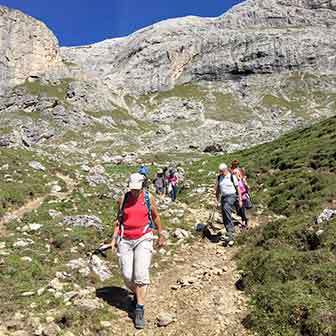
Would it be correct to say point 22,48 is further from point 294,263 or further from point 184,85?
point 294,263

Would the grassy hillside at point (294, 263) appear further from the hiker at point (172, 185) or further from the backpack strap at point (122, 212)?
the hiker at point (172, 185)

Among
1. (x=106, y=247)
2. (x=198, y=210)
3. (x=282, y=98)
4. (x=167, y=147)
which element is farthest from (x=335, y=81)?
(x=106, y=247)

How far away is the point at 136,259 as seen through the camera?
9.23 m

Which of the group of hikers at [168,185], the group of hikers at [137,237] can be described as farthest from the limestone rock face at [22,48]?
the group of hikers at [137,237]

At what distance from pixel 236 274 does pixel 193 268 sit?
1.49m

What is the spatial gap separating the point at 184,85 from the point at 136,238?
15138 cm

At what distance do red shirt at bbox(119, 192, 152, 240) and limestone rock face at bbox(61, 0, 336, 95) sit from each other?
14965 centimetres

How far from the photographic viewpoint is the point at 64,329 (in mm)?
8586

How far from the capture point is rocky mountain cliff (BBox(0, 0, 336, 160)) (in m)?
95.8

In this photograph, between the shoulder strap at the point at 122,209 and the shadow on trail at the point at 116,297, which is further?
the shadow on trail at the point at 116,297

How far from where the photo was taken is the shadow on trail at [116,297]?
32.7 feet

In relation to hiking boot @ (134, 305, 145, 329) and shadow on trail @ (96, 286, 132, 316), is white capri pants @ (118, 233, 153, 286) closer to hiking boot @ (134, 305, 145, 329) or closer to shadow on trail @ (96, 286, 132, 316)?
hiking boot @ (134, 305, 145, 329)

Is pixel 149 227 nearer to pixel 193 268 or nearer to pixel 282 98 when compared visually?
pixel 193 268

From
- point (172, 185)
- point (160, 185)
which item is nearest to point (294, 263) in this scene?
point (172, 185)
